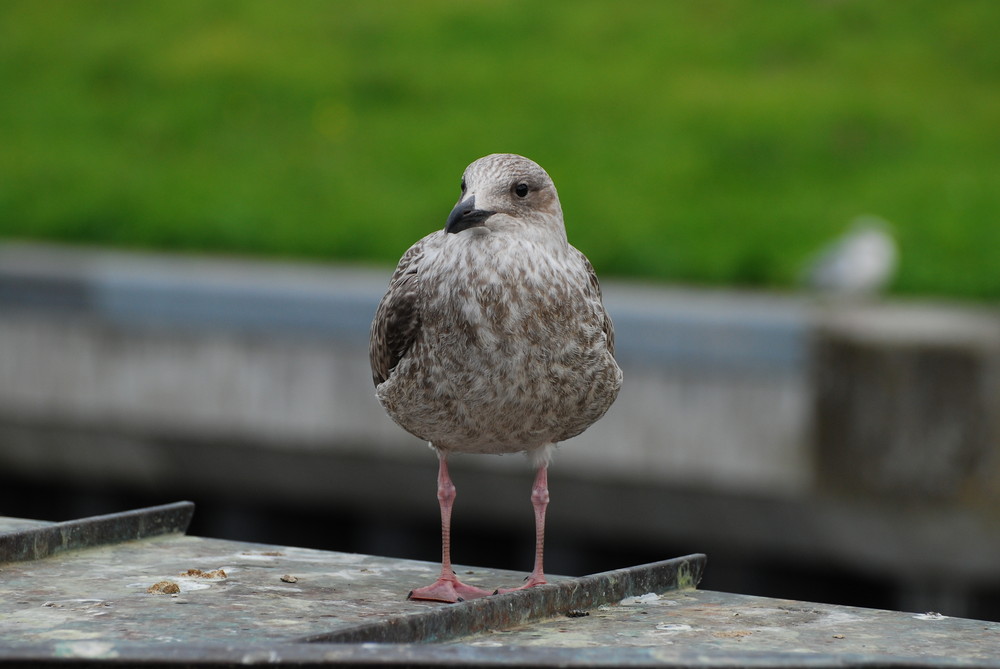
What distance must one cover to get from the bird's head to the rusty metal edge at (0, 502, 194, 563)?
4.86 ft

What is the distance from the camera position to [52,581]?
428cm

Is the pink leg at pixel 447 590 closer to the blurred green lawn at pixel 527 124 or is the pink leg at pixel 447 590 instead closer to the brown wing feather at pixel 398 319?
the brown wing feather at pixel 398 319

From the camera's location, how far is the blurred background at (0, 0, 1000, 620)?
10.2 meters

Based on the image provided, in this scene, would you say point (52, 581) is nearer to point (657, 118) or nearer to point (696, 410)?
point (696, 410)

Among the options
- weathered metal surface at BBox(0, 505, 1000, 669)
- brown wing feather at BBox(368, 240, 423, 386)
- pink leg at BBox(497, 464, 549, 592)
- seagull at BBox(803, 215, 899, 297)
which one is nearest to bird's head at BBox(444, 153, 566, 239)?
brown wing feather at BBox(368, 240, 423, 386)

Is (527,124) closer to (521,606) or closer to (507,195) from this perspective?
(507,195)

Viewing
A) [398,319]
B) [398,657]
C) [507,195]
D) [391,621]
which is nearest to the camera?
[398,657]

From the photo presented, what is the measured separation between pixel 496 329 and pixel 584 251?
1001cm

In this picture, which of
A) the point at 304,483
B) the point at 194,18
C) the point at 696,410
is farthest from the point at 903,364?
the point at 194,18

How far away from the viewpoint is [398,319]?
4641mm

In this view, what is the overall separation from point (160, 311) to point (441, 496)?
7302 millimetres

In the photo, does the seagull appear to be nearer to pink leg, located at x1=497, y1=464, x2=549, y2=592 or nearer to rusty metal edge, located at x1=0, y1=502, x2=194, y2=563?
pink leg, located at x1=497, y1=464, x2=549, y2=592

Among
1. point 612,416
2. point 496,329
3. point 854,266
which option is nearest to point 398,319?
point 496,329

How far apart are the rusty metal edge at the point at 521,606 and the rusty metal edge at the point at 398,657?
312mm
